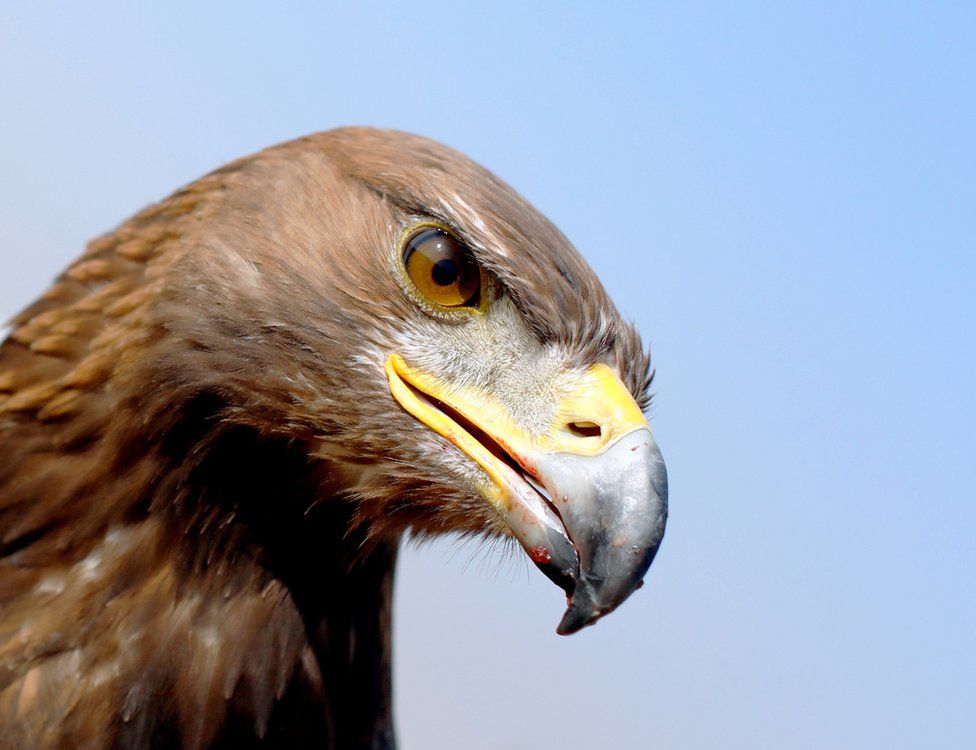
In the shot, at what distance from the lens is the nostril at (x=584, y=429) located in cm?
247

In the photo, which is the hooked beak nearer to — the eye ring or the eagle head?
the eagle head

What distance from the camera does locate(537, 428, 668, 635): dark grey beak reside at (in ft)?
7.47

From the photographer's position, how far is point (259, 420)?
2578 mm

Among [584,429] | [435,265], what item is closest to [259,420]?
[435,265]

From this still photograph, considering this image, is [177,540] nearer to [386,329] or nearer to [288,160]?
[386,329]

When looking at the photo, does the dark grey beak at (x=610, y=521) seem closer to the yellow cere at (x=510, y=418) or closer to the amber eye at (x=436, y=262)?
the yellow cere at (x=510, y=418)

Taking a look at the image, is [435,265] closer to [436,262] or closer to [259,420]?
[436,262]

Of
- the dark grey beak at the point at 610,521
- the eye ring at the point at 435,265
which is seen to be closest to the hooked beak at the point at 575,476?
the dark grey beak at the point at 610,521

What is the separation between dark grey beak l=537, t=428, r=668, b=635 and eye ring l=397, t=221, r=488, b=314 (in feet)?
1.74

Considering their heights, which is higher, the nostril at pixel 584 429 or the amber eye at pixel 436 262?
Answer: the amber eye at pixel 436 262

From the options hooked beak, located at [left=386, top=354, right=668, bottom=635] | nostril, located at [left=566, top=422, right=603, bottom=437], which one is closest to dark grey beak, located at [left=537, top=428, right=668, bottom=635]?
hooked beak, located at [left=386, top=354, right=668, bottom=635]

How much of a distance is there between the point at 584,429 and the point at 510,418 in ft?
0.56

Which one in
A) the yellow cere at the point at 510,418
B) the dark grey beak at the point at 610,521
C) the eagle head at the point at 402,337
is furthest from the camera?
the eagle head at the point at 402,337

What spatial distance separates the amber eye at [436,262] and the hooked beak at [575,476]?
0.18 meters
